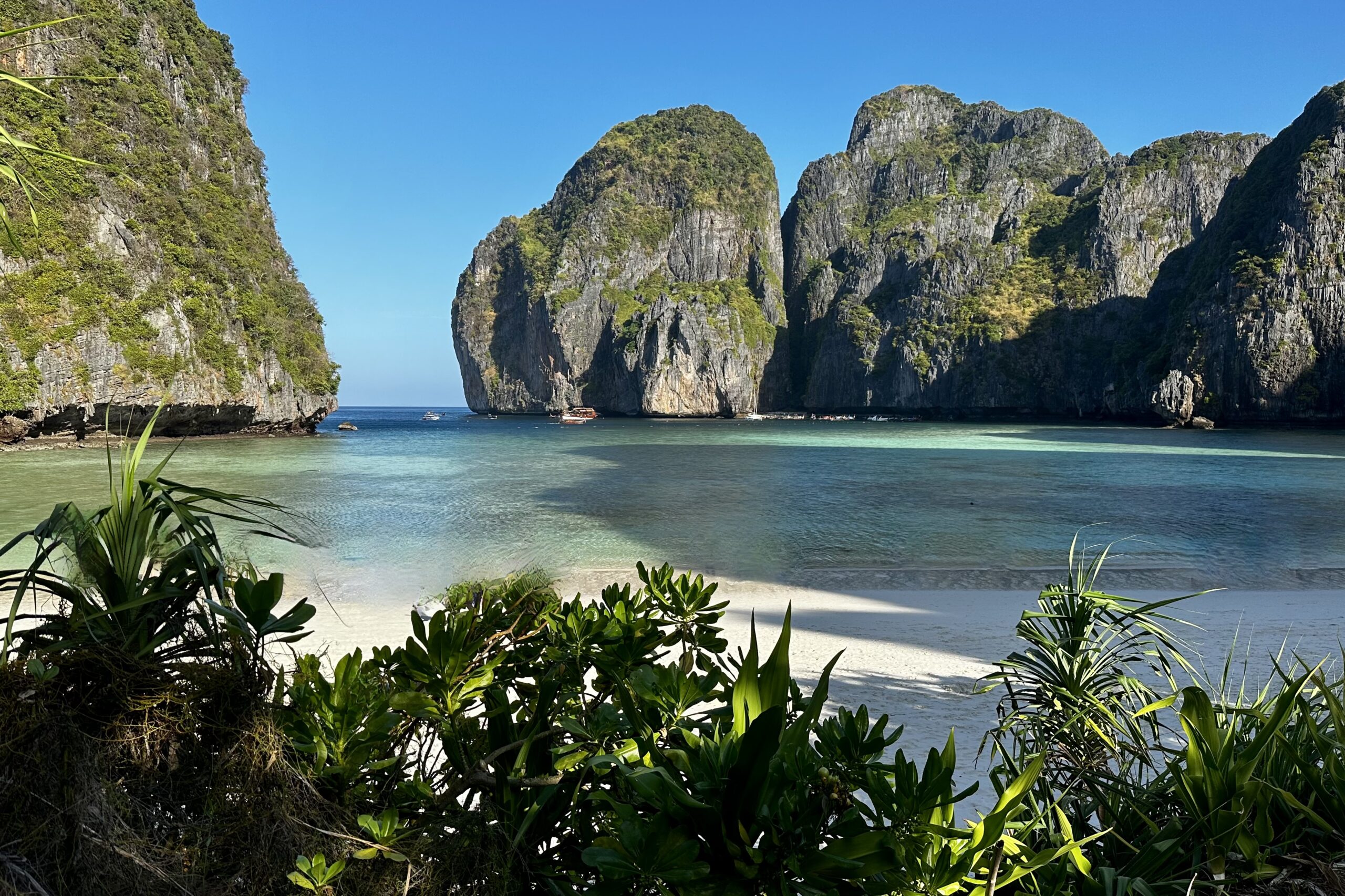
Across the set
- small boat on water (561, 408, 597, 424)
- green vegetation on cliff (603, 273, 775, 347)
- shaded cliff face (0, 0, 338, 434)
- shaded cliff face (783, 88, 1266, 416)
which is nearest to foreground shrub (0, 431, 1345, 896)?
shaded cliff face (0, 0, 338, 434)

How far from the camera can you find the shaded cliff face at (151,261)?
34.2m

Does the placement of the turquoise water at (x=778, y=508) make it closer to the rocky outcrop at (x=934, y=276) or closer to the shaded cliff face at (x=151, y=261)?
the shaded cliff face at (x=151, y=261)

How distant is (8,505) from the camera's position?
15633mm

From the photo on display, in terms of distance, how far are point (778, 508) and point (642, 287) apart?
341ft

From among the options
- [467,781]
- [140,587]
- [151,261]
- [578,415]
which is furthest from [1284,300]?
[151,261]

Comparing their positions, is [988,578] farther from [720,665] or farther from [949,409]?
[949,409]

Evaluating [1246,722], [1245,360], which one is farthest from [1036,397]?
[1246,722]

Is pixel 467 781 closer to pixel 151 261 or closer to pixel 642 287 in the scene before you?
pixel 151 261

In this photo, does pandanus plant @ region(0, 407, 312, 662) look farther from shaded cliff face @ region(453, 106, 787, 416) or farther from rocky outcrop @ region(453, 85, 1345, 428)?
shaded cliff face @ region(453, 106, 787, 416)

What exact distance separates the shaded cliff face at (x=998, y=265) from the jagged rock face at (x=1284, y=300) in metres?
6.57

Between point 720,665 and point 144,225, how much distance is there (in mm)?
51376

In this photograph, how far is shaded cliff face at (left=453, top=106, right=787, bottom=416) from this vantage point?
10369 cm

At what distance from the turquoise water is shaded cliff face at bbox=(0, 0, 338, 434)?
4736 mm

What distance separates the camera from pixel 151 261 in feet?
132
